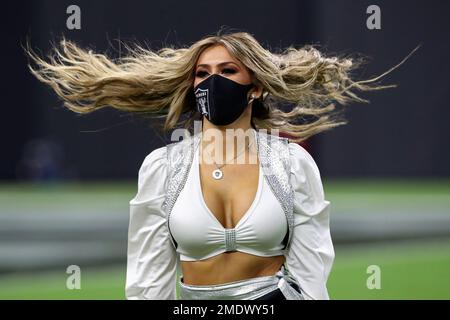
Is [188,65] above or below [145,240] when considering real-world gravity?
above

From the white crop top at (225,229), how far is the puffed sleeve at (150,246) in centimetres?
8

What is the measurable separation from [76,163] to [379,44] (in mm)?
5144

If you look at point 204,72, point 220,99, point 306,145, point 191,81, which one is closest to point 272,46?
point 306,145

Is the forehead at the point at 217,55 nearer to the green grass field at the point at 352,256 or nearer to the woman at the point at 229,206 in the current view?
the woman at the point at 229,206

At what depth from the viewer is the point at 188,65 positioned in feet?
17.6

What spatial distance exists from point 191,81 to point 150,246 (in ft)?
2.94

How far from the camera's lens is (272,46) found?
16016 mm

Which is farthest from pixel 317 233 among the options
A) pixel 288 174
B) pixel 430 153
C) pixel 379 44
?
pixel 430 153

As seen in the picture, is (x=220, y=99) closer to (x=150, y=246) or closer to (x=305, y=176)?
(x=305, y=176)

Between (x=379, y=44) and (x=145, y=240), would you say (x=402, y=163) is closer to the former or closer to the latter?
(x=379, y=44)

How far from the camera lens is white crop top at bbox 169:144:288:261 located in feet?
16.0

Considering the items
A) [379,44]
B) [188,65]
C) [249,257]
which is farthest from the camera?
[379,44]

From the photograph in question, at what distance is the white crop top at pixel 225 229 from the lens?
16.0 ft

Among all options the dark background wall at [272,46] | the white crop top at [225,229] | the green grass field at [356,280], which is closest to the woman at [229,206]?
the white crop top at [225,229]
